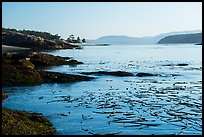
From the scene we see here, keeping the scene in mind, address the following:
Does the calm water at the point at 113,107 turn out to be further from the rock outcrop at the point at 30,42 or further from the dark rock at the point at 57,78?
the rock outcrop at the point at 30,42

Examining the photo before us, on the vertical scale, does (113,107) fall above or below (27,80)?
below

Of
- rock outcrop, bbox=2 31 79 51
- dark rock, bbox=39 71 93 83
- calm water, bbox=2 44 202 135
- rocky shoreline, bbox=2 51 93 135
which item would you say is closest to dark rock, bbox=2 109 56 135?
rocky shoreline, bbox=2 51 93 135

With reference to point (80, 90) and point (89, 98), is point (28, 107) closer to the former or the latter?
point (89, 98)

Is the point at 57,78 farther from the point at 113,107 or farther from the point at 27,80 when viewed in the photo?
the point at 113,107

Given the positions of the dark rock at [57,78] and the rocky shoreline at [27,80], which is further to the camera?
the dark rock at [57,78]

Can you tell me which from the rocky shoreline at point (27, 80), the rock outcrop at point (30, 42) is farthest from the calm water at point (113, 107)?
the rock outcrop at point (30, 42)

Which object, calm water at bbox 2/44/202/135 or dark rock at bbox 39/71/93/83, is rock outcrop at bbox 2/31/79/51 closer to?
dark rock at bbox 39/71/93/83

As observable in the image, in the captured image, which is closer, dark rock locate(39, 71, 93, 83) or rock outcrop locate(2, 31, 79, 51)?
dark rock locate(39, 71, 93, 83)

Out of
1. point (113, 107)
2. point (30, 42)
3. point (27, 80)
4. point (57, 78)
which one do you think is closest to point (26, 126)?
point (113, 107)

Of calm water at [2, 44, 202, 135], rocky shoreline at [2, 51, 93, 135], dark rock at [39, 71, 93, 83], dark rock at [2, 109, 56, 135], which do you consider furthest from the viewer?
dark rock at [39, 71, 93, 83]

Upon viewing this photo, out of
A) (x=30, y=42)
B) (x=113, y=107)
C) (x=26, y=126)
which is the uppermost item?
(x=30, y=42)

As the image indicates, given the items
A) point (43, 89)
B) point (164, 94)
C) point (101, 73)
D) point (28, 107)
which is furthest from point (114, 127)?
point (101, 73)

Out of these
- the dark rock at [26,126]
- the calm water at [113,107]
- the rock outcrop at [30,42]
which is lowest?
the calm water at [113,107]

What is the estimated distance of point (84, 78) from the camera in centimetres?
4131
